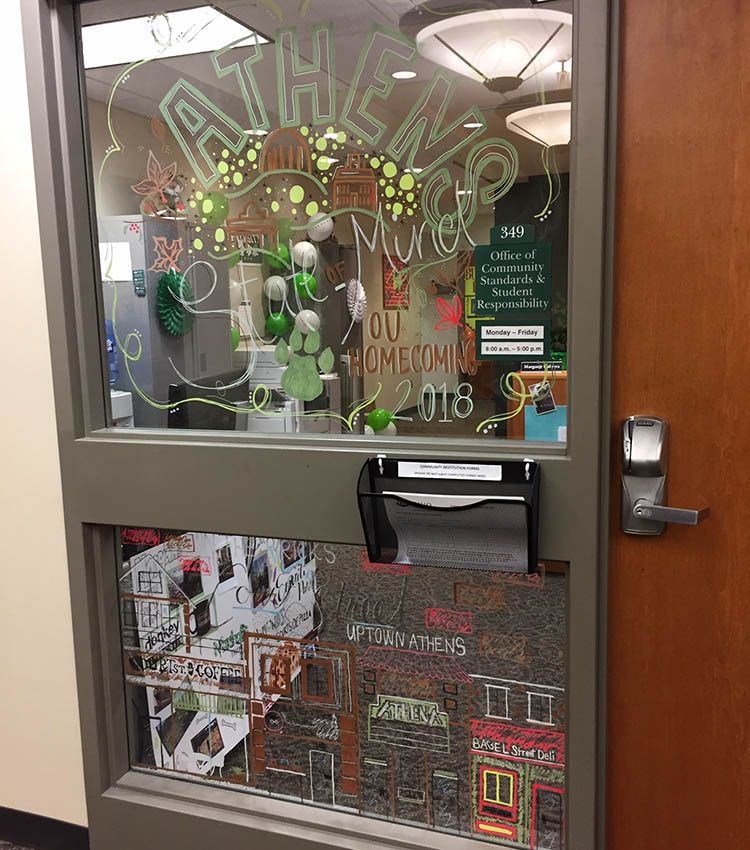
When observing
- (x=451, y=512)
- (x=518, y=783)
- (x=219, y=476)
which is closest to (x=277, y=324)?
(x=219, y=476)

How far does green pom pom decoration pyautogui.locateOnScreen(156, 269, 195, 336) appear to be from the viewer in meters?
1.77

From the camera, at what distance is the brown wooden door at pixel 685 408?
1.37 m

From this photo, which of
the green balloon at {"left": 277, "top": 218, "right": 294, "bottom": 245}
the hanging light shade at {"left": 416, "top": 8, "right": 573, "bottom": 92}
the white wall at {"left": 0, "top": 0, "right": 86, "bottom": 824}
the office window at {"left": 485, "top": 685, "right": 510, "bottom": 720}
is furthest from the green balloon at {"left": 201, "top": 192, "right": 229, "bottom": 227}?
the office window at {"left": 485, "top": 685, "right": 510, "bottom": 720}

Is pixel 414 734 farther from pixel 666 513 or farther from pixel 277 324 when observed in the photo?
pixel 277 324

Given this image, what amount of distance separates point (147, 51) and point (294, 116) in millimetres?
388

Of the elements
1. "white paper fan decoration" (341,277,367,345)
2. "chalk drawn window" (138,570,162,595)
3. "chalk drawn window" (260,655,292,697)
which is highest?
"white paper fan decoration" (341,277,367,345)

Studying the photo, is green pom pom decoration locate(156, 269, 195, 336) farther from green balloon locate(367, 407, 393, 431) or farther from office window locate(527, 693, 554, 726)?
office window locate(527, 693, 554, 726)

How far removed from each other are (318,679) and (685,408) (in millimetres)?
992

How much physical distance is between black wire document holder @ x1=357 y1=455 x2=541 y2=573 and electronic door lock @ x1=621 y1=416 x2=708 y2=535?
0.55 feet

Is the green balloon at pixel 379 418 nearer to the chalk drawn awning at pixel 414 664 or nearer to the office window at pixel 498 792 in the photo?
the chalk drawn awning at pixel 414 664

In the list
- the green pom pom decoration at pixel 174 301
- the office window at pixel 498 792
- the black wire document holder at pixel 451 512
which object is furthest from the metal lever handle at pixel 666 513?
the green pom pom decoration at pixel 174 301

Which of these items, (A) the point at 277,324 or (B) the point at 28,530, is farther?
(B) the point at 28,530

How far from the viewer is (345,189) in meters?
1.62

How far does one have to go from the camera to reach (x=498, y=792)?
169 cm
